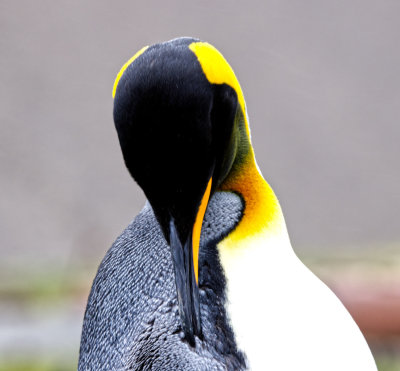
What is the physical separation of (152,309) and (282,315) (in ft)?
0.56

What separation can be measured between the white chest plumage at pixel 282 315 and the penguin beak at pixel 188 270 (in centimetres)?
7

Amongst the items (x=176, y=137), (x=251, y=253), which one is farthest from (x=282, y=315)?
(x=176, y=137)

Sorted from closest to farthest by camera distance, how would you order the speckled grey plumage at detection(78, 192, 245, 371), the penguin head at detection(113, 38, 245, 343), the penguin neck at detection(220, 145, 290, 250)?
the penguin head at detection(113, 38, 245, 343)
the speckled grey plumage at detection(78, 192, 245, 371)
the penguin neck at detection(220, 145, 290, 250)

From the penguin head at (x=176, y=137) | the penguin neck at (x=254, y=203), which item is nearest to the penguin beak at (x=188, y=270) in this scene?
the penguin head at (x=176, y=137)

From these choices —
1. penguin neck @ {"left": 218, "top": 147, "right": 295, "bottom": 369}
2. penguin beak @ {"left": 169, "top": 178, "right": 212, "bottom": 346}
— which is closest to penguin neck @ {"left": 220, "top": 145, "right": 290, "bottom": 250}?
penguin neck @ {"left": 218, "top": 147, "right": 295, "bottom": 369}

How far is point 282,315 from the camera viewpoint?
0.96m

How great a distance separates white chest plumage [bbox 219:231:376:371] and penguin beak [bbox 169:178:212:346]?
0.23 ft

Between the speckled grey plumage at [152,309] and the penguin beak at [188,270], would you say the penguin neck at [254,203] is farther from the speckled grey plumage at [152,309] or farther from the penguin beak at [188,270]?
the penguin beak at [188,270]

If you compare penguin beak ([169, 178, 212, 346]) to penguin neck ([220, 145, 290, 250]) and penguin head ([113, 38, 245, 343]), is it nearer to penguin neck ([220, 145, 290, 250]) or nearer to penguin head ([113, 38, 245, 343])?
penguin head ([113, 38, 245, 343])

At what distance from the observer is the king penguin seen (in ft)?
2.70

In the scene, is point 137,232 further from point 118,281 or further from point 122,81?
point 122,81

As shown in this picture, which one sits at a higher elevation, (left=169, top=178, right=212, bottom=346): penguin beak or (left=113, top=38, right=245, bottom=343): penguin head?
(left=113, top=38, right=245, bottom=343): penguin head

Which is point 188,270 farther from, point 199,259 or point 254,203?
point 254,203

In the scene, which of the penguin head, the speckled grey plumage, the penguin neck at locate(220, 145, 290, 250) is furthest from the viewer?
the penguin neck at locate(220, 145, 290, 250)
